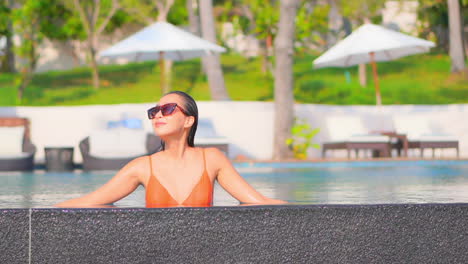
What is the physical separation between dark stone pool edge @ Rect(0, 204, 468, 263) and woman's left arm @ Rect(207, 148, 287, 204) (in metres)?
0.34

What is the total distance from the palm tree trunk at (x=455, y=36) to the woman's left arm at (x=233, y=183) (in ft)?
89.2

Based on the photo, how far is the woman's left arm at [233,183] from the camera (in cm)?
321

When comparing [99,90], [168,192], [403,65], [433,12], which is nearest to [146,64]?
[99,90]

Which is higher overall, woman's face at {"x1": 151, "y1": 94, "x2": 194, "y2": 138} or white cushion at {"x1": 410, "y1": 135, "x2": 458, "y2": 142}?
woman's face at {"x1": 151, "y1": 94, "x2": 194, "y2": 138}

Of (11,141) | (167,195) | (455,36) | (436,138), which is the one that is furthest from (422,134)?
(455,36)

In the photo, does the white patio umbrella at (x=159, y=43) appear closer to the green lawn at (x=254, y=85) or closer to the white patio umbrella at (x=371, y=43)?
the white patio umbrella at (x=371, y=43)

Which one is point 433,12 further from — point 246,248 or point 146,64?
point 246,248

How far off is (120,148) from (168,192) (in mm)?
10750

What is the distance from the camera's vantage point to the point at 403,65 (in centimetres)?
3528

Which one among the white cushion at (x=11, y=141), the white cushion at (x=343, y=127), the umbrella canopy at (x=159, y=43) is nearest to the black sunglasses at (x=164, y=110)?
the white cushion at (x=11, y=141)

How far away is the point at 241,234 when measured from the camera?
286 cm

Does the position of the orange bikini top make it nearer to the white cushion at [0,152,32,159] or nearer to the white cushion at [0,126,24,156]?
the white cushion at [0,152,32,159]

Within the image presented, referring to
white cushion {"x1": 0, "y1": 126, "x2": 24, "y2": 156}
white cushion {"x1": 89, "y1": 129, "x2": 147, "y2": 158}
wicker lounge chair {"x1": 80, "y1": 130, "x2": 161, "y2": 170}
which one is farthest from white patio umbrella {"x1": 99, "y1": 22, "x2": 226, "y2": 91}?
wicker lounge chair {"x1": 80, "y1": 130, "x2": 161, "y2": 170}

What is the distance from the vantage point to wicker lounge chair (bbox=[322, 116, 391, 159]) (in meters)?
15.8
